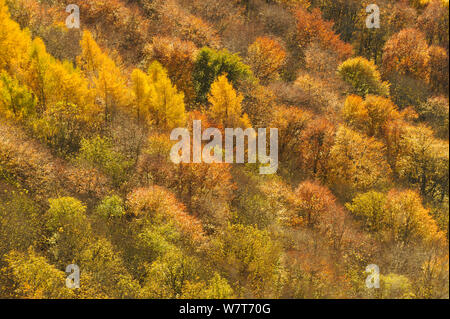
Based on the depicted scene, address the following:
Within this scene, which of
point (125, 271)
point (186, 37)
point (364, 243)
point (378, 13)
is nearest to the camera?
point (125, 271)

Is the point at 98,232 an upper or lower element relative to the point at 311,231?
upper

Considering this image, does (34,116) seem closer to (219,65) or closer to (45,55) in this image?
(45,55)

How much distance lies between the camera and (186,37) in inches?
3231

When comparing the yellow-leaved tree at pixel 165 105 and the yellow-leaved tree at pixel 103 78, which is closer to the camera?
the yellow-leaved tree at pixel 103 78

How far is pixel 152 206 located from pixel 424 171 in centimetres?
4581

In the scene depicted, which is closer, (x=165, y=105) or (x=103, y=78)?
(x=103, y=78)

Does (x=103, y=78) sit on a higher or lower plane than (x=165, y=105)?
higher

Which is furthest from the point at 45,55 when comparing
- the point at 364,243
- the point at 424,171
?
the point at 424,171

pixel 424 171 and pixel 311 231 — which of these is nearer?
pixel 311 231

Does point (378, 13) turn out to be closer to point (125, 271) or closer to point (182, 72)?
point (182, 72)

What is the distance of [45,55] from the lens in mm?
54531

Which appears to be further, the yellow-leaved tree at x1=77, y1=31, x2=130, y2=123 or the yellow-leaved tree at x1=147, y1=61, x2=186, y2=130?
the yellow-leaved tree at x1=147, y1=61, x2=186, y2=130
